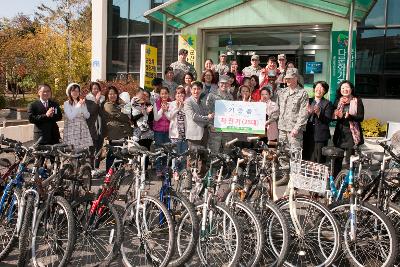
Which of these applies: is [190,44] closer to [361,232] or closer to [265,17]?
[265,17]

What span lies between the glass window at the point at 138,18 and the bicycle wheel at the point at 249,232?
46.8 feet

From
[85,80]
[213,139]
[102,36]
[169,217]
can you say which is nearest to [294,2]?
[213,139]

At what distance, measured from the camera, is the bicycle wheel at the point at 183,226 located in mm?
3920

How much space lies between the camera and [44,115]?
6.50 m

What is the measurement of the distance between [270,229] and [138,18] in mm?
14771

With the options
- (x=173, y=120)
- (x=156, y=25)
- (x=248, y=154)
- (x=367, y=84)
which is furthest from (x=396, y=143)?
(x=156, y=25)

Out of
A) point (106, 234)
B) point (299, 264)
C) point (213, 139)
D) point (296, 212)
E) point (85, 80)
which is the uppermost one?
point (85, 80)

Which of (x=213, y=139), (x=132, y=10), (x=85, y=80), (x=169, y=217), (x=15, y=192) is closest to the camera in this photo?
(x=169, y=217)

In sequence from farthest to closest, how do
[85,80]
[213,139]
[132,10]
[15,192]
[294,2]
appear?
[85,80] → [132,10] → [294,2] → [213,139] → [15,192]

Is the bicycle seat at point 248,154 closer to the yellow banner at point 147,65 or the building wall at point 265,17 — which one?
the yellow banner at point 147,65

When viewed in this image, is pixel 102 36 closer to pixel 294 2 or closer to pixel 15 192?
pixel 294 2

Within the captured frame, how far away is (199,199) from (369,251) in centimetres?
172

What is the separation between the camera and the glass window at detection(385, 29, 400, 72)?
41.8ft

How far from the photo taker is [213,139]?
6.92 metres
